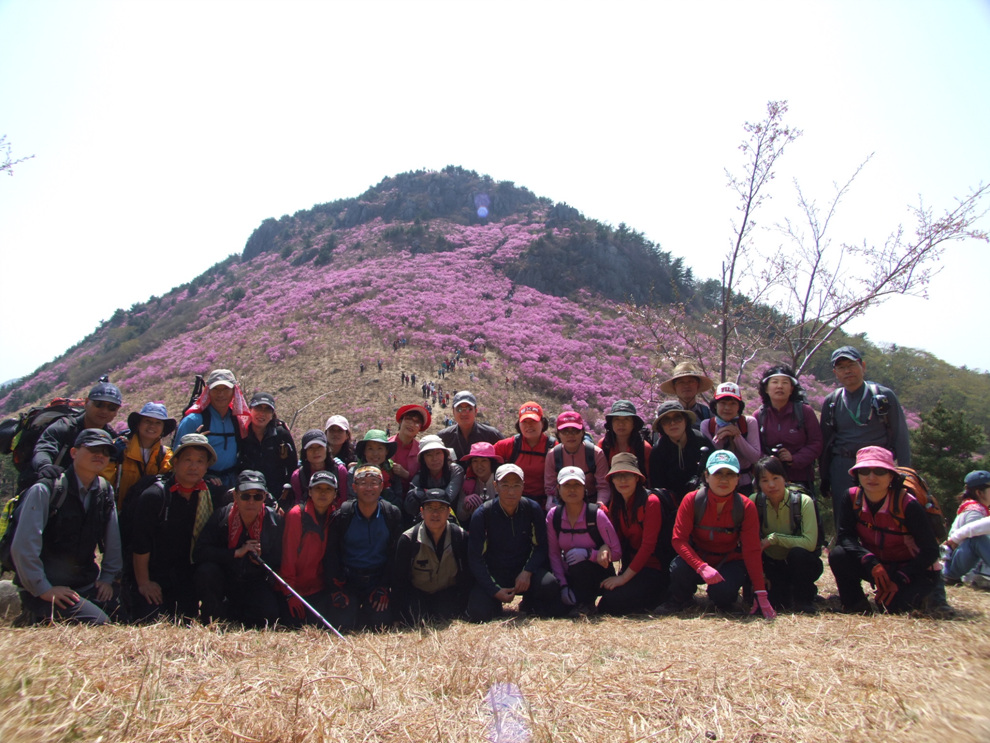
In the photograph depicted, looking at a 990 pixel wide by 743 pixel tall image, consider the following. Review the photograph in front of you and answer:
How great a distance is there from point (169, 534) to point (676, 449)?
4913 mm

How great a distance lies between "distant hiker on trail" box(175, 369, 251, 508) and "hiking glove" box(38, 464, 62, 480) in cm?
107

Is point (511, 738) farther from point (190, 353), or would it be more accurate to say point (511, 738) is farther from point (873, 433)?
point (190, 353)

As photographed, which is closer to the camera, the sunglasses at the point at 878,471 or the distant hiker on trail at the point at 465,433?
the sunglasses at the point at 878,471

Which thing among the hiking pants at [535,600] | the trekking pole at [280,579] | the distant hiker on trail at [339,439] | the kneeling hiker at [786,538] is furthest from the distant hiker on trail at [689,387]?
the trekking pole at [280,579]

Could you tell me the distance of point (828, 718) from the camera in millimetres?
2539

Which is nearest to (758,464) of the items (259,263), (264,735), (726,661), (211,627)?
(726,661)

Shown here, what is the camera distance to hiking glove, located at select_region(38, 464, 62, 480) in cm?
425

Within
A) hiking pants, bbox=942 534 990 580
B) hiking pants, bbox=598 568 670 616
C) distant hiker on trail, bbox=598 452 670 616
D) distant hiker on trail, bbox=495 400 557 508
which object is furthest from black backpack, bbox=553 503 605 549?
hiking pants, bbox=942 534 990 580

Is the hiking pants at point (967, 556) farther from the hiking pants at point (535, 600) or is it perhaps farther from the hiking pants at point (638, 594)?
the hiking pants at point (535, 600)

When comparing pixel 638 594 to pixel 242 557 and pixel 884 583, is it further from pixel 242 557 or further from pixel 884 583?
pixel 242 557

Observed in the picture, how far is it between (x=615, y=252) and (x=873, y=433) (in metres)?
50.4

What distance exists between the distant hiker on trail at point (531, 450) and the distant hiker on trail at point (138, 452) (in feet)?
11.1

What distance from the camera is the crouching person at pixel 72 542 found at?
409cm

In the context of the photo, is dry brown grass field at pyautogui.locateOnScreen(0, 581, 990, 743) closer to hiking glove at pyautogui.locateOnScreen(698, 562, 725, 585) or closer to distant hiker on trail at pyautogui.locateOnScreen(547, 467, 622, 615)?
hiking glove at pyautogui.locateOnScreen(698, 562, 725, 585)
